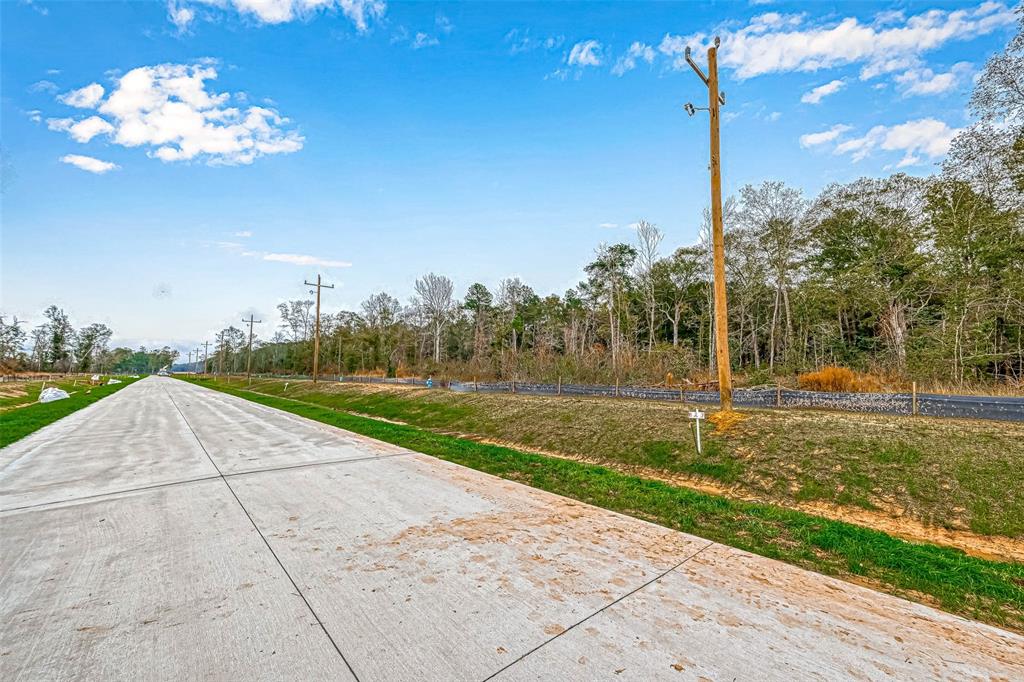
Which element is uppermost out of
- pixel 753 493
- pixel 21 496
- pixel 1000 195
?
pixel 1000 195

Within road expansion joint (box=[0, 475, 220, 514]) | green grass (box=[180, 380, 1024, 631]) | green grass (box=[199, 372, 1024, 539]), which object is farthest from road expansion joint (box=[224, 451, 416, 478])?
green grass (box=[199, 372, 1024, 539])

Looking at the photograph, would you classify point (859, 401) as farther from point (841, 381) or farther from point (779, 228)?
point (779, 228)

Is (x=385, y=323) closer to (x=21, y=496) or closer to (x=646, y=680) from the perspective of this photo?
→ (x=21, y=496)

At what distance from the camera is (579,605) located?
9.64 ft

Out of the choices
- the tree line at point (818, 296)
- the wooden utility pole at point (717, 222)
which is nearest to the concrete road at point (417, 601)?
the wooden utility pole at point (717, 222)

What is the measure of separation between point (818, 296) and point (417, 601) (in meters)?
27.5

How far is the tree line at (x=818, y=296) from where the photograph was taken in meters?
13.4

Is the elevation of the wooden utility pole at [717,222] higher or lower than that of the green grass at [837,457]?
higher

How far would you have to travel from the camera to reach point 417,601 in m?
2.95

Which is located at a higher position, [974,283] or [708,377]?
[974,283]

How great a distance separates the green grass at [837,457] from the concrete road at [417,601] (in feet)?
10.5

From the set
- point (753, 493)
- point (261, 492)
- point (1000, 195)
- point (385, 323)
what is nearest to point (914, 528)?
point (753, 493)

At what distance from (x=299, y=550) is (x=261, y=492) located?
2.44 meters

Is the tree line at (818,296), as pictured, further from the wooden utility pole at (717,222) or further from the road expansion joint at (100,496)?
the road expansion joint at (100,496)
